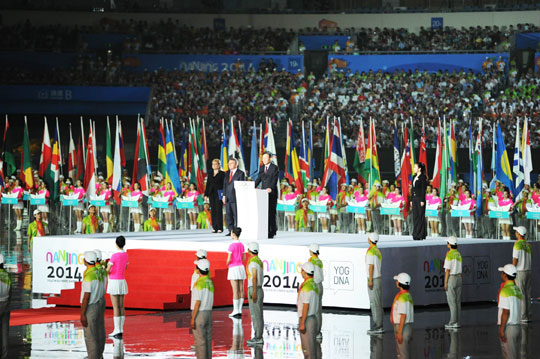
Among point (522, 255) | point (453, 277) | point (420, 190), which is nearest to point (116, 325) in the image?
point (453, 277)

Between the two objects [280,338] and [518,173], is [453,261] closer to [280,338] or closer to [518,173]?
[280,338]

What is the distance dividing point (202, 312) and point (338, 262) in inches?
266

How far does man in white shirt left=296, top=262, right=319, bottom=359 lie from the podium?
6793 millimetres

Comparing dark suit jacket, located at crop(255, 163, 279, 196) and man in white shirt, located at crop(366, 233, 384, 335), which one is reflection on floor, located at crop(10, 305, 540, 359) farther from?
dark suit jacket, located at crop(255, 163, 279, 196)

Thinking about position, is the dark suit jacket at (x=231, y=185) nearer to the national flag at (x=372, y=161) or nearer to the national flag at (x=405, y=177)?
the national flag at (x=405, y=177)

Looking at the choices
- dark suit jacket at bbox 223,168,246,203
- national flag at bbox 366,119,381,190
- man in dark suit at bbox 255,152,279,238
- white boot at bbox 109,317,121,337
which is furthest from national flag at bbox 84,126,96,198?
white boot at bbox 109,317,121,337

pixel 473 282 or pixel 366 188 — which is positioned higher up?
pixel 366 188

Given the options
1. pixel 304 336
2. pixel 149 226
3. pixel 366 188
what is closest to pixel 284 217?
pixel 366 188

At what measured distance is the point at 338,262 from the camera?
20.4 meters

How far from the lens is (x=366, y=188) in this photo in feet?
115

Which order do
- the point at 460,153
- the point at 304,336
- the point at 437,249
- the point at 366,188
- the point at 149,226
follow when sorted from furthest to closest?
1. the point at 460,153
2. the point at 366,188
3. the point at 149,226
4. the point at 437,249
5. the point at 304,336

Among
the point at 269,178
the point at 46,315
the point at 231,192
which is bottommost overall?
the point at 46,315

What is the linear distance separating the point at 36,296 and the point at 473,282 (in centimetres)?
978

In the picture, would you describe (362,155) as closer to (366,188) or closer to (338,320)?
(366,188)
